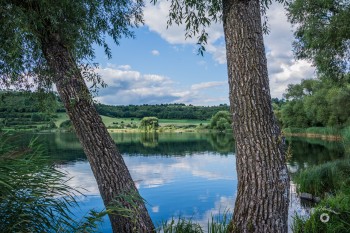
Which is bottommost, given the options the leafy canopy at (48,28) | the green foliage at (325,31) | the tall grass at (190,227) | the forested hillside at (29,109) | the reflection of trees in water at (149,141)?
the reflection of trees in water at (149,141)

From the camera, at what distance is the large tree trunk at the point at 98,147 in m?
4.90

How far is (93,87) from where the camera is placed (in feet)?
17.4

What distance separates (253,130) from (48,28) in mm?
3288

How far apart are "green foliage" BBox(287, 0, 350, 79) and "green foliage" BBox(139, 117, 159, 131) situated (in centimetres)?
7899

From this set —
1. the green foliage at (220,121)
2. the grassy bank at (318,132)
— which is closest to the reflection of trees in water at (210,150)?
the grassy bank at (318,132)

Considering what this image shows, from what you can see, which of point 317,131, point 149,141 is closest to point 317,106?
point 317,131

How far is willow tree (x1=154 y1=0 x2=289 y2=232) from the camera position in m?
4.43

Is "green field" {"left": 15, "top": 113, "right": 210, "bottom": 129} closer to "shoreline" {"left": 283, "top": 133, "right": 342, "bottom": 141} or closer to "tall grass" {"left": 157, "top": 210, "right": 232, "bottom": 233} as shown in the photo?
"shoreline" {"left": 283, "top": 133, "right": 342, "bottom": 141}

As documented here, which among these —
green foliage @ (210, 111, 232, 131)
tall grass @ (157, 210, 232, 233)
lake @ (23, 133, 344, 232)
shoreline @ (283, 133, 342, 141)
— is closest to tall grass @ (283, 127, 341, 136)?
shoreline @ (283, 133, 342, 141)

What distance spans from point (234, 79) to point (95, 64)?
96.3 inches

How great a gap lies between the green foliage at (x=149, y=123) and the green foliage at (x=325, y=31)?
259ft

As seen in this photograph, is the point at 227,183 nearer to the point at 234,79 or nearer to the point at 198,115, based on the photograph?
the point at 234,79

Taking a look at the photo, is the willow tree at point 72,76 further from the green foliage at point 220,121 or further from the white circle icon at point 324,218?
the green foliage at point 220,121

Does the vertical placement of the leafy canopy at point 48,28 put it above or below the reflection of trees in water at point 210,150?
above
